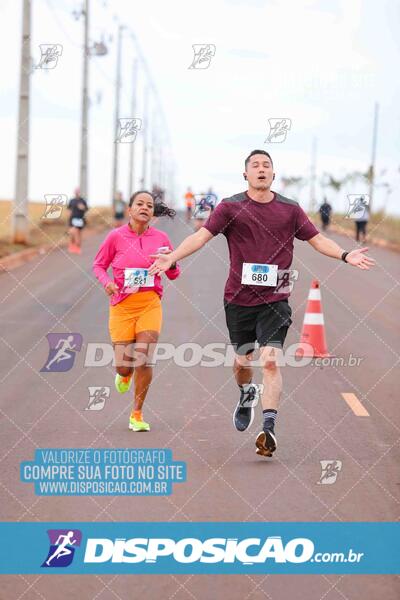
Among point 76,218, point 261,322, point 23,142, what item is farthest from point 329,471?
point 23,142

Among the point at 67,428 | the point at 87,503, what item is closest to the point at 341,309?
the point at 67,428

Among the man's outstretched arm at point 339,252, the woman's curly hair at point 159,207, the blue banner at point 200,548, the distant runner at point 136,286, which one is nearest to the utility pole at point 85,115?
the woman's curly hair at point 159,207

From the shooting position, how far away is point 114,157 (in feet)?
224

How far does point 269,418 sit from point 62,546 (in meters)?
2.64

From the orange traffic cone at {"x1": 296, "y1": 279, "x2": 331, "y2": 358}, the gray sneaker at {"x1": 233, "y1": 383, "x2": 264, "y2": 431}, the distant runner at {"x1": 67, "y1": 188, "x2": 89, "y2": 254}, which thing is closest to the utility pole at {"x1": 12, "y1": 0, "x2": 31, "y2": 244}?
the distant runner at {"x1": 67, "y1": 188, "x2": 89, "y2": 254}

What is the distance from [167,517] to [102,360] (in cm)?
706

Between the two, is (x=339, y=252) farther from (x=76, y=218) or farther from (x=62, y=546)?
(x=76, y=218)

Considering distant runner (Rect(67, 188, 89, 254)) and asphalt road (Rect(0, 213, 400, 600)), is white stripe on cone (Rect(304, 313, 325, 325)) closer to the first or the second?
asphalt road (Rect(0, 213, 400, 600))

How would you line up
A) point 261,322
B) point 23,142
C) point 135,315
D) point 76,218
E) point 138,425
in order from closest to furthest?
point 261,322 → point 135,315 → point 138,425 → point 76,218 → point 23,142

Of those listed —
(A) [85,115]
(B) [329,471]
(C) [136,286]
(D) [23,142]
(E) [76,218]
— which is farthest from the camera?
(A) [85,115]

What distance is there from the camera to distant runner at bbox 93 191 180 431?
32.7 feet

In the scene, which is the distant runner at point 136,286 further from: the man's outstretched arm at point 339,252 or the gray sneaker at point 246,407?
the man's outstretched arm at point 339,252

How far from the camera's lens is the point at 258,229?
930 cm

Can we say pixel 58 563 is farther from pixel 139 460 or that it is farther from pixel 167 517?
pixel 139 460
